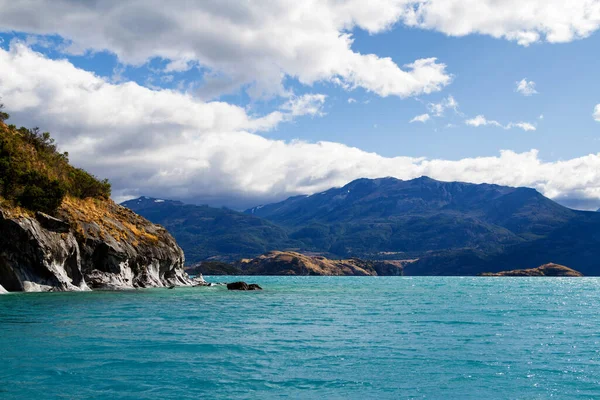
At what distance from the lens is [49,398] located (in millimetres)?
18016

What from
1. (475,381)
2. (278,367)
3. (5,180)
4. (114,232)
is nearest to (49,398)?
Answer: (278,367)

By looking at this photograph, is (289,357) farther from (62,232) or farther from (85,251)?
(85,251)

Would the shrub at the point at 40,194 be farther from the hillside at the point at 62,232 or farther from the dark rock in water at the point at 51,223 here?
the dark rock in water at the point at 51,223

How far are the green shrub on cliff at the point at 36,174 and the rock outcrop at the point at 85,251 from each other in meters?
2.53

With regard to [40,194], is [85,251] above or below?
below

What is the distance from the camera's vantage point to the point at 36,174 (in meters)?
76.4

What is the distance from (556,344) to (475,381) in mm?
13609

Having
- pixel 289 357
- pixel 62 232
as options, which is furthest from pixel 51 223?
pixel 289 357

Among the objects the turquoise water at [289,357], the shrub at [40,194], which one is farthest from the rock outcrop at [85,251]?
the turquoise water at [289,357]

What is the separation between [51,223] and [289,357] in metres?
59.5

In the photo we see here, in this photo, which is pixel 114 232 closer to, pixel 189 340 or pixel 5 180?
pixel 5 180

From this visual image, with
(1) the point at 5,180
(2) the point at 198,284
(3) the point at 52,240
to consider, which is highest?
(1) the point at 5,180

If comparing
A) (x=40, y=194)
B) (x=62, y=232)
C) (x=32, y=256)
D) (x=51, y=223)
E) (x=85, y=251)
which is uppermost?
(x=40, y=194)

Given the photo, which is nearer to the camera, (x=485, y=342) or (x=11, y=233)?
(x=485, y=342)
